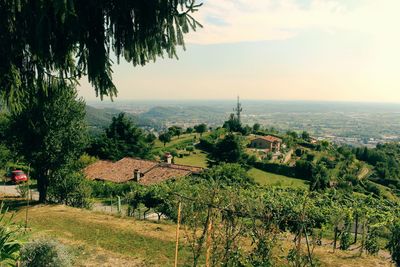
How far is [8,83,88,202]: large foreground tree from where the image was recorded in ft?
55.9

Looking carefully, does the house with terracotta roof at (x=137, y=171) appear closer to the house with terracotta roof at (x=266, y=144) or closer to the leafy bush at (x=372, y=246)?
the leafy bush at (x=372, y=246)

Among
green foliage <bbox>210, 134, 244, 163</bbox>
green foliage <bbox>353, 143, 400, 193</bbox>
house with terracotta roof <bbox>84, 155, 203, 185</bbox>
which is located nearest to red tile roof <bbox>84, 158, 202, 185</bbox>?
house with terracotta roof <bbox>84, 155, 203, 185</bbox>

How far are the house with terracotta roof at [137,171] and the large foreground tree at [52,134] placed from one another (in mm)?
15514

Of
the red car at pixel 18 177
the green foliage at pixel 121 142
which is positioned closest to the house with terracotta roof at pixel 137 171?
the green foliage at pixel 121 142

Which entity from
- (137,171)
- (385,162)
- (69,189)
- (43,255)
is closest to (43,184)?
(69,189)

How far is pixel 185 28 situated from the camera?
15.5 ft

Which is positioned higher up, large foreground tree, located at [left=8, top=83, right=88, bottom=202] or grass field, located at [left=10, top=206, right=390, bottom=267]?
large foreground tree, located at [left=8, top=83, right=88, bottom=202]

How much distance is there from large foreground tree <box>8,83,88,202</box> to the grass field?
3.07m

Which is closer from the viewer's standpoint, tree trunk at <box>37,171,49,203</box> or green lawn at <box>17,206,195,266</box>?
green lawn at <box>17,206,195,266</box>

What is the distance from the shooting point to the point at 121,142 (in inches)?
1879

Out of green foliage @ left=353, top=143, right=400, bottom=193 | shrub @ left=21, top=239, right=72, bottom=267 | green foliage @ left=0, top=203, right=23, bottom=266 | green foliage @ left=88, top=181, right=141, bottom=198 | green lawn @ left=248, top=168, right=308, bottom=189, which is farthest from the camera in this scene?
green foliage @ left=353, top=143, right=400, bottom=193

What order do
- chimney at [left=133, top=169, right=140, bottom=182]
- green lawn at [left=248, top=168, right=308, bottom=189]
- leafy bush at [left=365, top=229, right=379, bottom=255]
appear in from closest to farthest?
leafy bush at [left=365, top=229, right=379, bottom=255] < chimney at [left=133, top=169, right=140, bottom=182] < green lawn at [left=248, top=168, right=308, bottom=189]

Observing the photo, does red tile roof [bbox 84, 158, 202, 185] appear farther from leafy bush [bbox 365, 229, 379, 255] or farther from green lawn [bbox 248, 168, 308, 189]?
leafy bush [bbox 365, 229, 379, 255]

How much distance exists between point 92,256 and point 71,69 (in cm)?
651
